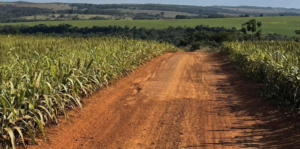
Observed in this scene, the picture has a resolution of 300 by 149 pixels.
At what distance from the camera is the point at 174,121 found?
650 cm

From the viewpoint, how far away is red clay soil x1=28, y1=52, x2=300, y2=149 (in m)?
5.35

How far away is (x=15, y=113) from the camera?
4.82 meters

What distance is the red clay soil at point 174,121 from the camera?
5348 mm

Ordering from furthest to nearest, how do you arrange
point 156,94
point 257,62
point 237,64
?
point 237,64
point 257,62
point 156,94

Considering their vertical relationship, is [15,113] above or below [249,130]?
above

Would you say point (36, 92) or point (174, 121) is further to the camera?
point (174, 121)

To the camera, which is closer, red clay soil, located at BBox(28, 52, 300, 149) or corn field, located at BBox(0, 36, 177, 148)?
corn field, located at BBox(0, 36, 177, 148)

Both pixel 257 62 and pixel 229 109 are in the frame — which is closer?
pixel 229 109

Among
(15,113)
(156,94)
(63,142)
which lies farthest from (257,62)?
(15,113)

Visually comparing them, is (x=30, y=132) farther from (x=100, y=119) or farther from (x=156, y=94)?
(x=156, y=94)

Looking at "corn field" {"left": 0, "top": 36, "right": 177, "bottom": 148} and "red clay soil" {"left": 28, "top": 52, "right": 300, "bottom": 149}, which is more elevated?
"corn field" {"left": 0, "top": 36, "right": 177, "bottom": 148}

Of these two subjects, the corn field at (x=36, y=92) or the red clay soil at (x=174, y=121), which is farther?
the red clay soil at (x=174, y=121)

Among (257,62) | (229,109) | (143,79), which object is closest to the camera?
(229,109)

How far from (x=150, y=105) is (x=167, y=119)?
126 centimetres
